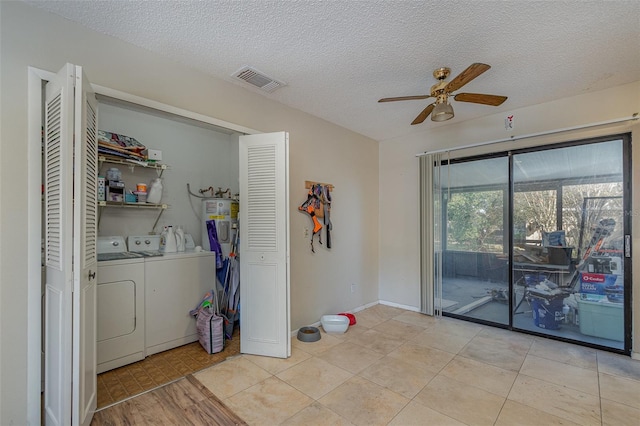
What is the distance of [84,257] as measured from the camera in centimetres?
171

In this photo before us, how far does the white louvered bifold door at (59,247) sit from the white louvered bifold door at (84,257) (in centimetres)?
3

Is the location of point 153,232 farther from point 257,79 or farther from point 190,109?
point 257,79

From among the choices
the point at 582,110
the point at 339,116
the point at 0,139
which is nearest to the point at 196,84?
the point at 0,139

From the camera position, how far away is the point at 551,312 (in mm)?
3307

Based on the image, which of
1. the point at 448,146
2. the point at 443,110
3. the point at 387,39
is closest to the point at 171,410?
the point at 443,110

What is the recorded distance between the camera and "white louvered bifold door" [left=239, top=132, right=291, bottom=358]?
2.79 metres

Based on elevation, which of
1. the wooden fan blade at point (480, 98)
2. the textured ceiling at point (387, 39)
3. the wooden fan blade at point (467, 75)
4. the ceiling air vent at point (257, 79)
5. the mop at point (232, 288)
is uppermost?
the textured ceiling at point (387, 39)

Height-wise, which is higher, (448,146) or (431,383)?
(448,146)

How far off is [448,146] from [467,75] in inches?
81.4

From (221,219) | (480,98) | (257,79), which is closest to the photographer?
(480,98)

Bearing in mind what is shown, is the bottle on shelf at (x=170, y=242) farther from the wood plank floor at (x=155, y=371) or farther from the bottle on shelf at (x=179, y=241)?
the wood plank floor at (x=155, y=371)

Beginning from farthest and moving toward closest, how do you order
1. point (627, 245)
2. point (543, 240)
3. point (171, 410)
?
1. point (543, 240)
2. point (627, 245)
3. point (171, 410)

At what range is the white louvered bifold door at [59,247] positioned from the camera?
159 centimetres

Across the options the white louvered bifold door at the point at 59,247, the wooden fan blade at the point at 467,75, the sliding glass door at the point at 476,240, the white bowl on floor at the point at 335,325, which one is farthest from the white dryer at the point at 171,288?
the sliding glass door at the point at 476,240
